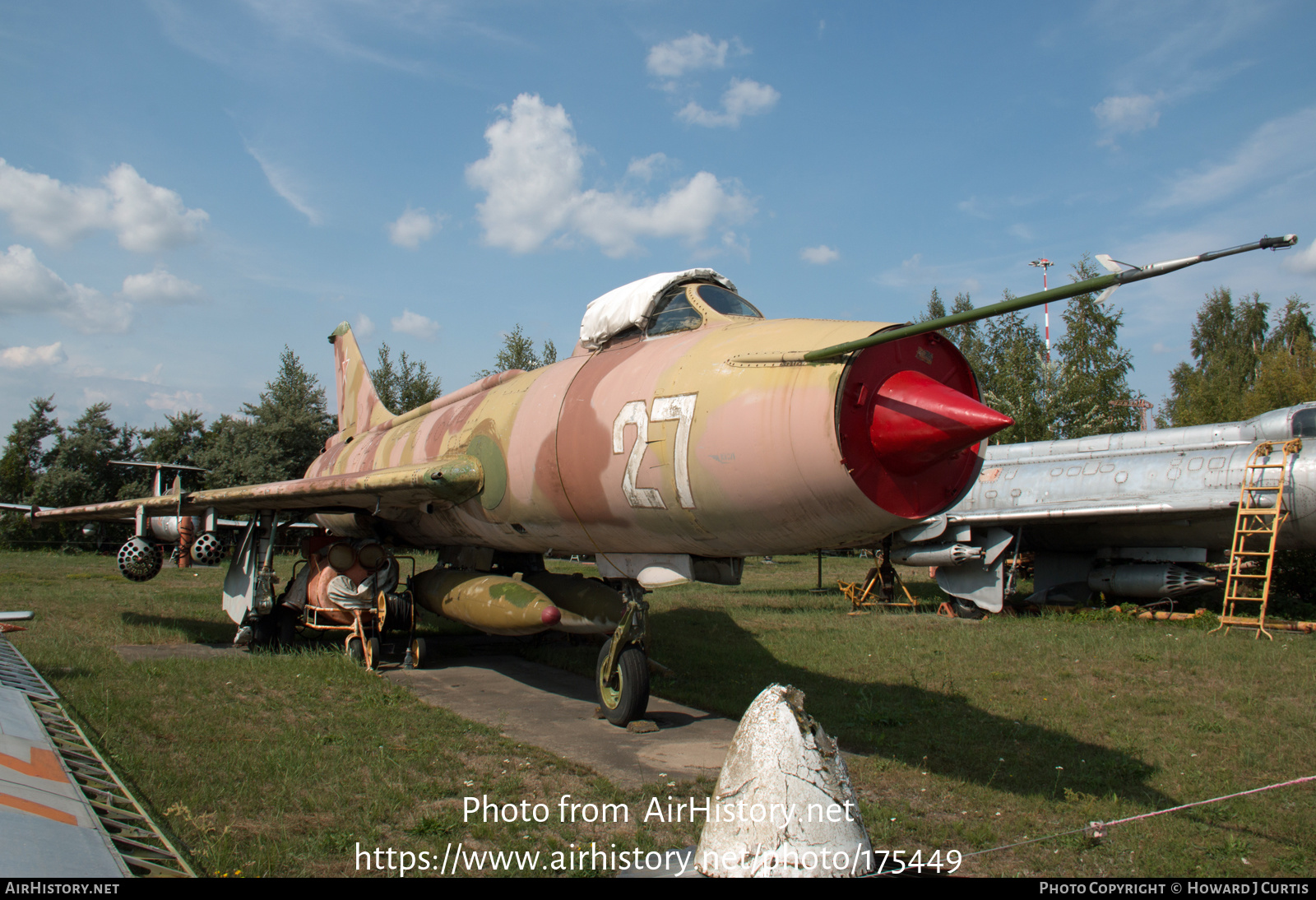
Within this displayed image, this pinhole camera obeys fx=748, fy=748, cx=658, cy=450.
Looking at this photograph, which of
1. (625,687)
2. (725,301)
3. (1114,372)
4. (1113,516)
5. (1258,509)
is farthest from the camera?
(1114,372)

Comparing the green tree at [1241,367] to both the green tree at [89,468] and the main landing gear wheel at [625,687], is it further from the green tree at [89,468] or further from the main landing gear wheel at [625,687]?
the green tree at [89,468]

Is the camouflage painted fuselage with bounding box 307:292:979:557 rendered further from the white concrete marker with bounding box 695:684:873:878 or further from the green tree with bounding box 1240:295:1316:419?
the green tree with bounding box 1240:295:1316:419

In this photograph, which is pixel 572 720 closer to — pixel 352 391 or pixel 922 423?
pixel 922 423

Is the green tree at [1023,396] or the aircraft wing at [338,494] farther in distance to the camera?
the green tree at [1023,396]

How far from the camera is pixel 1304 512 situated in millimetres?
11008

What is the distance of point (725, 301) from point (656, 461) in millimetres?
1647

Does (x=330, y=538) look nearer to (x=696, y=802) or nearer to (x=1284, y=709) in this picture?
(x=696, y=802)

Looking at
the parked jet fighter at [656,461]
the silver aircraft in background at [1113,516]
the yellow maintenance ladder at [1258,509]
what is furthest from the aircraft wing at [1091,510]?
the parked jet fighter at [656,461]

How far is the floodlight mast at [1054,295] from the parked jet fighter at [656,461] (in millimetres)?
11

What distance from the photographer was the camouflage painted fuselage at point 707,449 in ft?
13.5

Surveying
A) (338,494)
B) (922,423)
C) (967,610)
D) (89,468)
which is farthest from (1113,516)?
(89,468)

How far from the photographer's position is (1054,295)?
3.14 m
